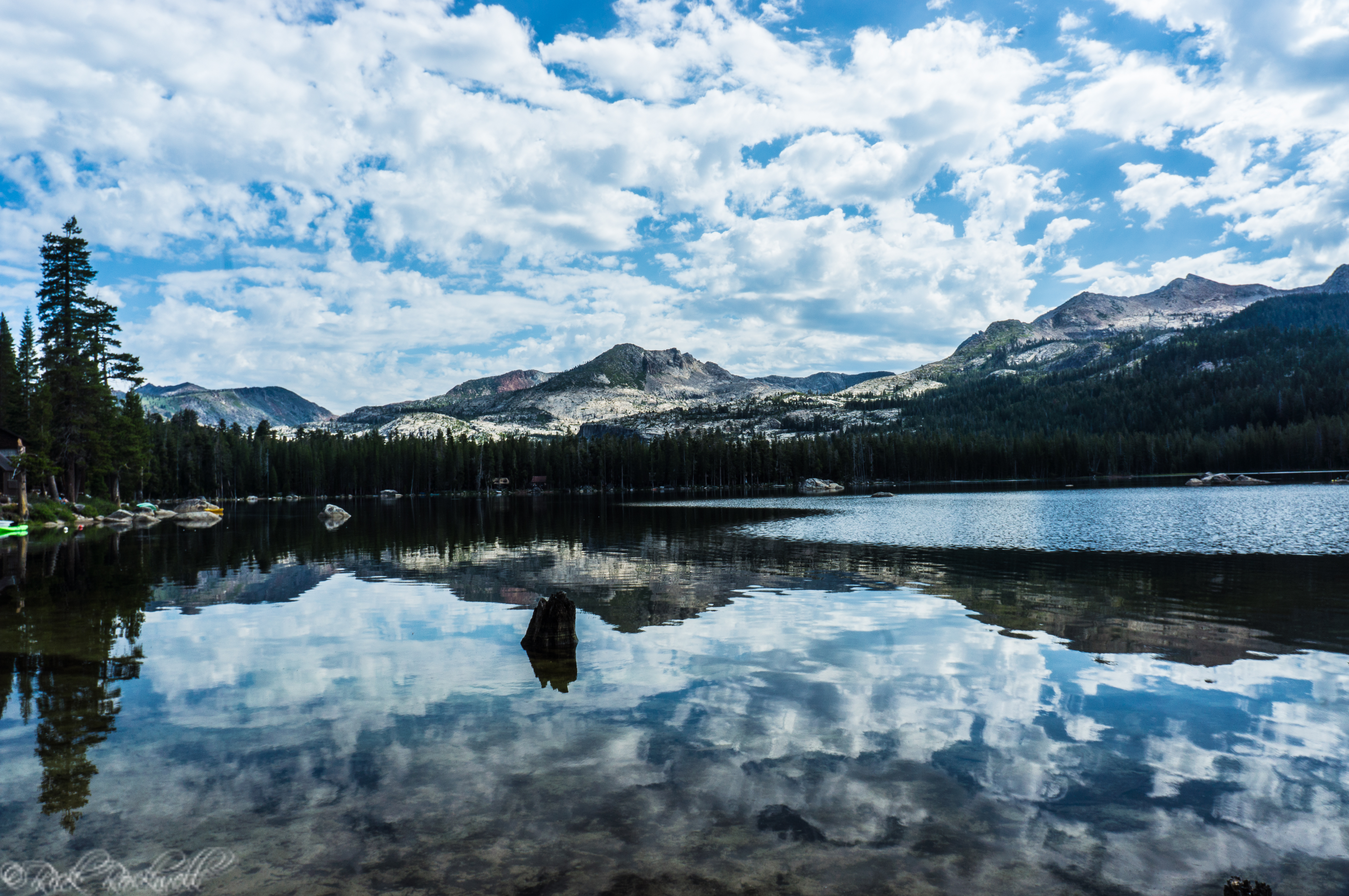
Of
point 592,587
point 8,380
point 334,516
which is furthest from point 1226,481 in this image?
point 8,380

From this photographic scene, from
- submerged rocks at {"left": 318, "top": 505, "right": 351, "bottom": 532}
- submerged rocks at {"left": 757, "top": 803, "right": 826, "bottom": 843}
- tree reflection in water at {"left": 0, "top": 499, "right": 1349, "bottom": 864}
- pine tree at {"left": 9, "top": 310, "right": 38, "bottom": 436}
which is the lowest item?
submerged rocks at {"left": 318, "top": 505, "right": 351, "bottom": 532}

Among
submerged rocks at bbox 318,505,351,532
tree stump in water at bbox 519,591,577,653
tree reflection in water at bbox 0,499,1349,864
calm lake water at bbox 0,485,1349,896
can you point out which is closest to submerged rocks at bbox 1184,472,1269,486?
tree reflection in water at bbox 0,499,1349,864

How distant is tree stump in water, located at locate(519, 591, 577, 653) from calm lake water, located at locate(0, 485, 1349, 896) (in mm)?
733

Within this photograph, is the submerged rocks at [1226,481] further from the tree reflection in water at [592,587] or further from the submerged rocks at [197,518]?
the submerged rocks at [197,518]

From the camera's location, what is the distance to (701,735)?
35.8 ft

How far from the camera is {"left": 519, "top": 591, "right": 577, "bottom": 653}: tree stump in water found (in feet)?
55.1

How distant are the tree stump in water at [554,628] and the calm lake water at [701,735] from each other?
28.9 inches

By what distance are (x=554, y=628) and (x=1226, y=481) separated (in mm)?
139152

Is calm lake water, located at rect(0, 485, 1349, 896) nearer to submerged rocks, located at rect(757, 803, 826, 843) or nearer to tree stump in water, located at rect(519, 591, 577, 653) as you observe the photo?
submerged rocks, located at rect(757, 803, 826, 843)

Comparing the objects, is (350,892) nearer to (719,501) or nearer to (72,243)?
(72,243)

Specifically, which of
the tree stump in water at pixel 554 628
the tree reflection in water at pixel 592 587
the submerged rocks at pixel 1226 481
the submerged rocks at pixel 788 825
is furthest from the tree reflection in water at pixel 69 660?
the submerged rocks at pixel 1226 481

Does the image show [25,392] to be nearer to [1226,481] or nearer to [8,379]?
[8,379]

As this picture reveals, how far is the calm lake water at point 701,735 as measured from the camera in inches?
287

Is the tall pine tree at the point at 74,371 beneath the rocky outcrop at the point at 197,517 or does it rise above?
above
